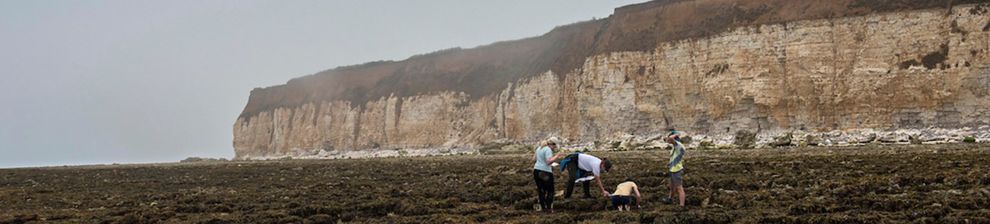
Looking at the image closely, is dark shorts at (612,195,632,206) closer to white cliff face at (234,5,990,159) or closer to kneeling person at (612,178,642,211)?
kneeling person at (612,178,642,211)

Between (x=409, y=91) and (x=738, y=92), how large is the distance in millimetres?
37883

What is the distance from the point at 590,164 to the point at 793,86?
2936cm

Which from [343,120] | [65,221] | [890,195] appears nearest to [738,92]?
[890,195]

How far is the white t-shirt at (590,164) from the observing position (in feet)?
42.8

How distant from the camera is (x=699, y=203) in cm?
1239

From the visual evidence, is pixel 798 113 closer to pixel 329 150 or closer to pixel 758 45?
pixel 758 45

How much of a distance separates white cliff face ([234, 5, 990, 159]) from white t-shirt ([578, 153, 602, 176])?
2471 cm

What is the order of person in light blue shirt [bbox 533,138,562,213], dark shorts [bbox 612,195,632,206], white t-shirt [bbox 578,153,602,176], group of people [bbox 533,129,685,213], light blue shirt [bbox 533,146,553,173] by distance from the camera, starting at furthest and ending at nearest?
white t-shirt [bbox 578,153,602,176]
light blue shirt [bbox 533,146,553,173]
person in light blue shirt [bbox 533,138,562,213]
group of people [bbox 533,129,685,213]
dark shorts [bbox 612,195,632,206]

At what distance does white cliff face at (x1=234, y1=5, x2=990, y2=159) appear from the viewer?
113ft

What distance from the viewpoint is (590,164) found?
13156 mm

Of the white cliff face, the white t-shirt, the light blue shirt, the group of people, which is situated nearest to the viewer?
the group of people

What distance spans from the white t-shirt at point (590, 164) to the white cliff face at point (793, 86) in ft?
81.1

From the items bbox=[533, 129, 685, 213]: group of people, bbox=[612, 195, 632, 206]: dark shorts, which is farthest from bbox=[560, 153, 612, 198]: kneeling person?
bbox=[612, 195, 632, 206]: dark shorts

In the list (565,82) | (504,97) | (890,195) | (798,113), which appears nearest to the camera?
(890,195)
